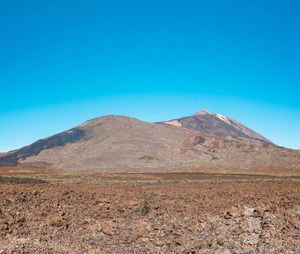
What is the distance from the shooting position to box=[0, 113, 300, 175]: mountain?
81.4 metres

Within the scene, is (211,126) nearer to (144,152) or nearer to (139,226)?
(144,152)

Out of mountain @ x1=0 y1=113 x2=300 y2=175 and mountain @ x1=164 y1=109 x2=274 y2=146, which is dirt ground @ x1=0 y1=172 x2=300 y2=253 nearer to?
mountain @ x1=0 y1=113 x2=300 y2=175

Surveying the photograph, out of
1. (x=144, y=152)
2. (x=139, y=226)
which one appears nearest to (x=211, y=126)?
(x=144, y=152)

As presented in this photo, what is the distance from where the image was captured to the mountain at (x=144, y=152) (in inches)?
3206

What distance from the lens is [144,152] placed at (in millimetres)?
99875

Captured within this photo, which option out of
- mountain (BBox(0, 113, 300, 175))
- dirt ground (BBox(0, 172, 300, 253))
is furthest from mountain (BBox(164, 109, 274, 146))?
dirt ground (BBox(0, 172, 300, 253))

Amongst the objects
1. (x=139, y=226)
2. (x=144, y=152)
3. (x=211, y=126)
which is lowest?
(x=139, y=226)

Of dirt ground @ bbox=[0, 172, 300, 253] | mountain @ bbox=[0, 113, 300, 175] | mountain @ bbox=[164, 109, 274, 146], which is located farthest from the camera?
mountain @ bbox=[164, 109, 274, 146]

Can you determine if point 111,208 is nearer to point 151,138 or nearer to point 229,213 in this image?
point 229,213

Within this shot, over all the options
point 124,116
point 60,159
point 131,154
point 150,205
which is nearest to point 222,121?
point 124,116

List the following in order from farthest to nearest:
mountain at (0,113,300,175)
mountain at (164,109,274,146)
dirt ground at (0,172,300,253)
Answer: mountain at (164,109,274,146) < mountain at (0,113,300,175) < dirt ground at (0,172,300,253)

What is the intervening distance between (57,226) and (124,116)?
126 meters

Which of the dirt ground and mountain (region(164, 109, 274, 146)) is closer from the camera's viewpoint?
the dirt ground

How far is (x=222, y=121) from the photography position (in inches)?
7657
